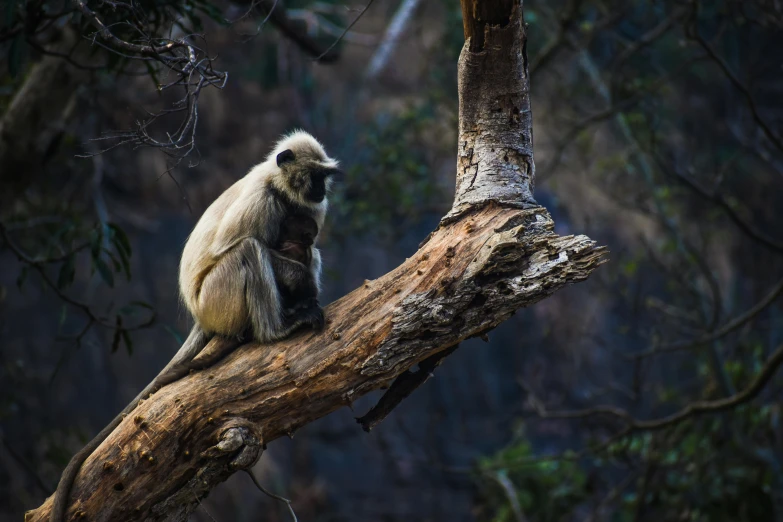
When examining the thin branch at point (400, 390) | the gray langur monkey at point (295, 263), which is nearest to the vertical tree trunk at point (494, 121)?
the thin branch at point (400, 390)

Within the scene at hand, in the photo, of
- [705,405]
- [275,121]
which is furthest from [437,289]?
[275,121]

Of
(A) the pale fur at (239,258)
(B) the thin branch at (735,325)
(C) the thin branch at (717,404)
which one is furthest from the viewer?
(B) the thin branch at (735,325)

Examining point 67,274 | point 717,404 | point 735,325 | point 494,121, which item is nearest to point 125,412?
point 67,274

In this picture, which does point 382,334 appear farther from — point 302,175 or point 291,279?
point 302,175

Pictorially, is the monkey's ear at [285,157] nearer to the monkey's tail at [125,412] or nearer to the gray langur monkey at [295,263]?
the gray langur monkey at [295,263]

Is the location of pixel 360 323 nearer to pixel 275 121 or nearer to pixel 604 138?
pixel 275 121

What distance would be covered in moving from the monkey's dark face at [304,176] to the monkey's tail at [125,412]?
1.18 m

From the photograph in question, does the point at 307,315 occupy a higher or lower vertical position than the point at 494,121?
lower

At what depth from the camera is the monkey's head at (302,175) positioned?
4.83 meters

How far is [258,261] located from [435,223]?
9.33 metres

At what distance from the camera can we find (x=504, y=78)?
369 cm

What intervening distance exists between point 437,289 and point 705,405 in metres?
3.86

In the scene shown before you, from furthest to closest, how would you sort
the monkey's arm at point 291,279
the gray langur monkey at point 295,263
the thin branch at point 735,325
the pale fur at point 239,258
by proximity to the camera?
the thin branch at point 735,325 < the monkey's arm at point 291,279 < the gray langur monkey at point 295,263 < the pale fur at point 239,258

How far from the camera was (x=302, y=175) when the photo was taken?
486 cm
